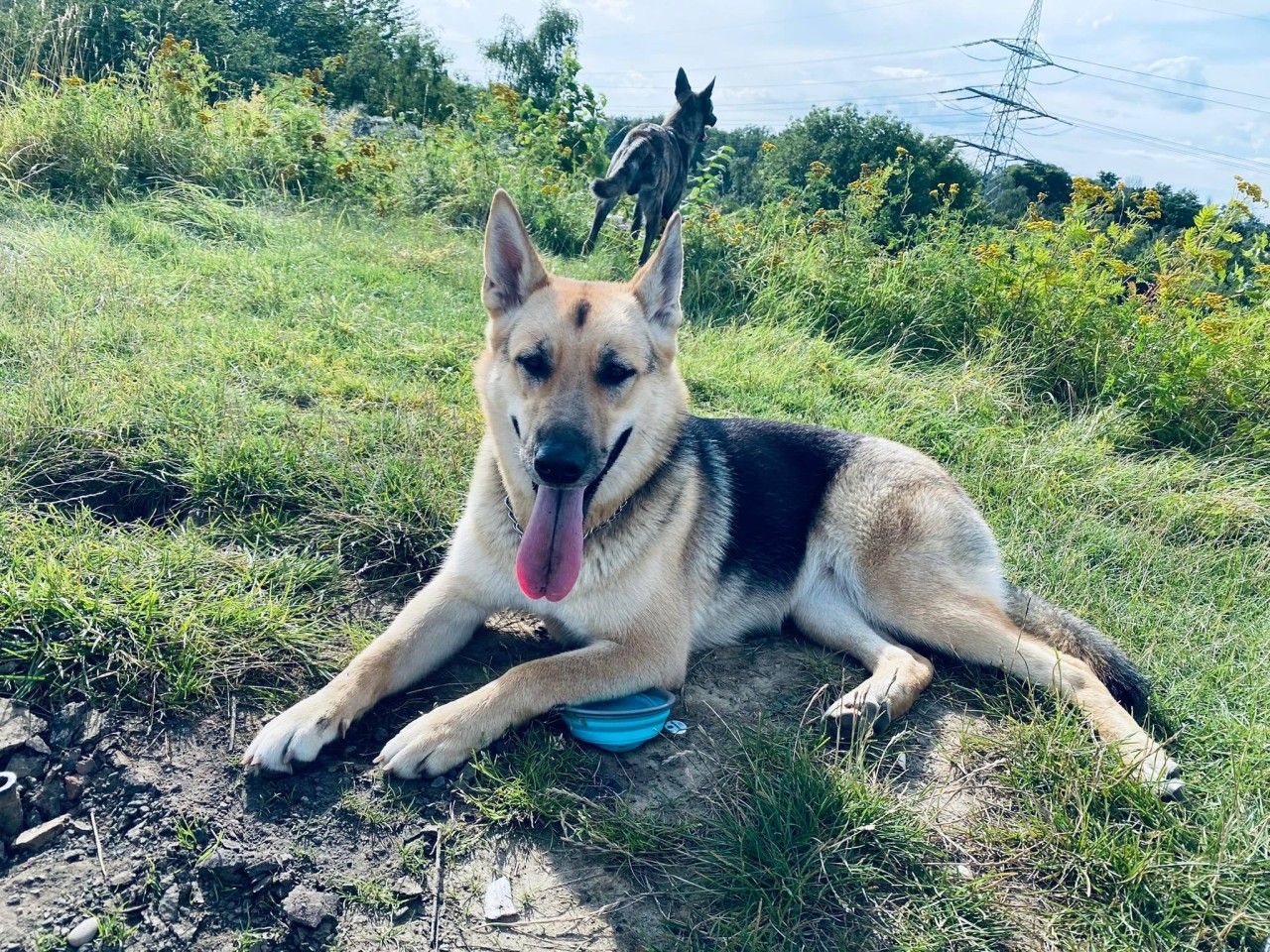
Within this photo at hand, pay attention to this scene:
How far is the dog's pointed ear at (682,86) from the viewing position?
912cm

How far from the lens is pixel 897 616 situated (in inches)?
142

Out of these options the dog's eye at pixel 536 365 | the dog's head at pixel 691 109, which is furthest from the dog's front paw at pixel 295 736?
the dog's head at pixel 691 109

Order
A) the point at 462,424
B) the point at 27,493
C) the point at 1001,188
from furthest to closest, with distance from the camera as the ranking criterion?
the point at 1001,188
the point at 462,424
the point at 27,493

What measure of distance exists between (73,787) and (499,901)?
4.58ft

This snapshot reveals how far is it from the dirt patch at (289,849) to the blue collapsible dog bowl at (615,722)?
5cm

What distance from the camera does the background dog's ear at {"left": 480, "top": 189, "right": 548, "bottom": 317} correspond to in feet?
10.6

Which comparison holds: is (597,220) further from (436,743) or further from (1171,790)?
(1171,790)

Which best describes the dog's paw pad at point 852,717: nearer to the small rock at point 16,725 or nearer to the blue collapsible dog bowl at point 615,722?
the blue collapsible dog bowl at point 615,722

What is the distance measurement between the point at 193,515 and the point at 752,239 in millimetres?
6680

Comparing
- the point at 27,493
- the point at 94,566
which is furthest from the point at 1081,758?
the point at 27,493

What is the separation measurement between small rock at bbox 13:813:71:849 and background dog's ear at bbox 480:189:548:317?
7.59 feet

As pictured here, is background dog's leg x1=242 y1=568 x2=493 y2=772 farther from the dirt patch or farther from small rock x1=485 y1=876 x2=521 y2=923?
small rock x1=485 y1=876 x2=521 y2=923

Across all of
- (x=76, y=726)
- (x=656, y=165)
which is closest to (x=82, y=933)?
(x=76, y=726)

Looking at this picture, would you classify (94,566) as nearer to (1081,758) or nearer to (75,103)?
(1081,758)
